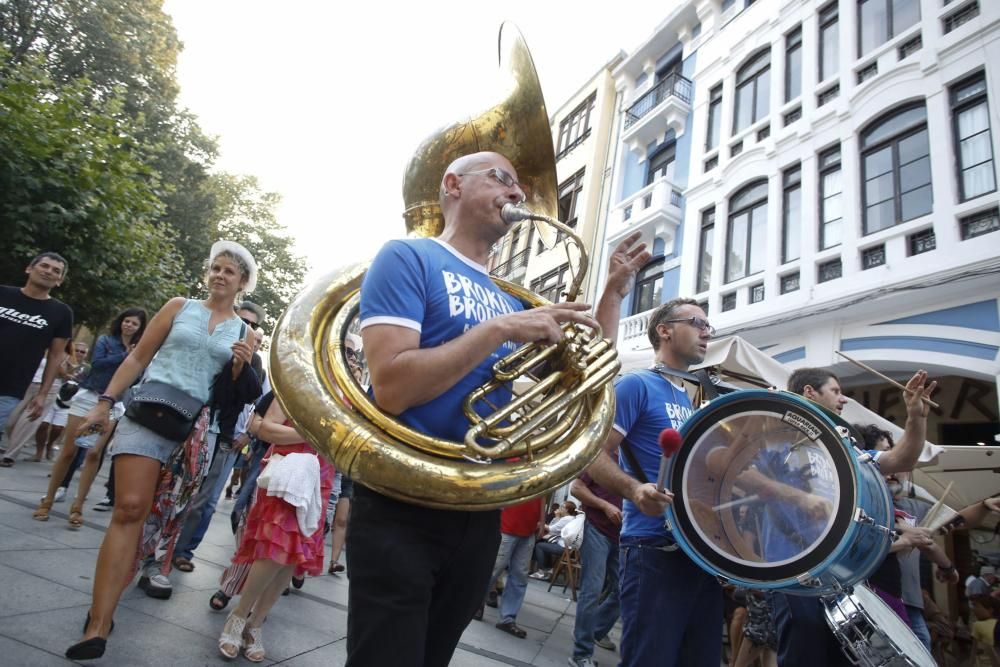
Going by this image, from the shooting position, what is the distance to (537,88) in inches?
92.6

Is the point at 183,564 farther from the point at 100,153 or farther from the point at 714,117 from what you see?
the point at 714,117

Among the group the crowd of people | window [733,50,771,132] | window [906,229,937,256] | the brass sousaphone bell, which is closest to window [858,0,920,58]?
window [733,50,771,132]

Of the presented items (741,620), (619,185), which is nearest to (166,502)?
(741,620)

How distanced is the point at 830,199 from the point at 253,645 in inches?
392

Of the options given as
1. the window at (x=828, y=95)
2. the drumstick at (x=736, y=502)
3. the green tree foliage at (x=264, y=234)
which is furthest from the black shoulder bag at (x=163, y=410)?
the green tree foliage at (x=264, y=234)

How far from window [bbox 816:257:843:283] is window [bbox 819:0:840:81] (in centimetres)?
347

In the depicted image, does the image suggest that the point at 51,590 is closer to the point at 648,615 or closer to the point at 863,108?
the point at 648,615

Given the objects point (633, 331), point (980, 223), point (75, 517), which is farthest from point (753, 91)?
point (75, 517)

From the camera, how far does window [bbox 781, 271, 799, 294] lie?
961cm

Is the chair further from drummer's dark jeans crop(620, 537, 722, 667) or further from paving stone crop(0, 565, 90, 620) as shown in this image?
paving stone crop(0, 565, 90, 620)

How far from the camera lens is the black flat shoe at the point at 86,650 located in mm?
2104

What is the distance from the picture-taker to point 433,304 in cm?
160

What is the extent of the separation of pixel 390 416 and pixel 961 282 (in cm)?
826

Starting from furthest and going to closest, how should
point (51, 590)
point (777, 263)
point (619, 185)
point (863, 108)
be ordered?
point (619, 185) < point (777, 263) < point (863, 108) < point (51, 590)
